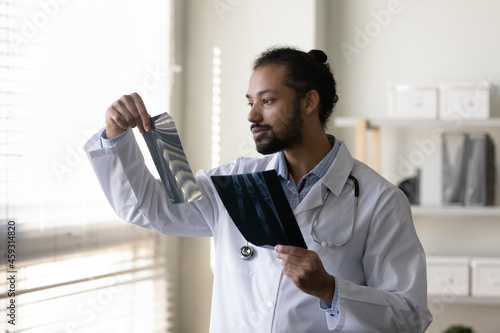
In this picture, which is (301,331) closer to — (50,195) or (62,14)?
(50,195)

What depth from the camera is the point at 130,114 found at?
4.53 feet

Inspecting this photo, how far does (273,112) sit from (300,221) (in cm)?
25

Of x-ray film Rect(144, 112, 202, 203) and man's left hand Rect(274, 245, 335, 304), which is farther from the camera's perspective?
x-ray film Rect(144, 112, 202, 203)

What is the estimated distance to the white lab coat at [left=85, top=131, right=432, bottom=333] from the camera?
130 centimetres

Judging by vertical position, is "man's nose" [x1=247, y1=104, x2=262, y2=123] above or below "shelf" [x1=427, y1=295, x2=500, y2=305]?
above

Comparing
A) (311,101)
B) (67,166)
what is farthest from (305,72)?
(67,166)

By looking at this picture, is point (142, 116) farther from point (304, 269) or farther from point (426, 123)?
point (426, 123)

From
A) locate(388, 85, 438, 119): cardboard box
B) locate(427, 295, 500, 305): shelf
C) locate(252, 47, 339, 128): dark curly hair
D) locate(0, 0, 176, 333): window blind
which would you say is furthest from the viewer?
locate(388, 85, 438, 119): cardboard box

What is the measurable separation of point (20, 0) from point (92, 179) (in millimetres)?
749

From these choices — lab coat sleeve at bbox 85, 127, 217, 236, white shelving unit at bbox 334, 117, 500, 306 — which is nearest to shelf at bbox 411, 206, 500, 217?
white shelving unit at bbox 334, 117, 500, 306

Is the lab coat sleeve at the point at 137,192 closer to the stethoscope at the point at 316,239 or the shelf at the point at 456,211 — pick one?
the stethoscope at the point at 316,239

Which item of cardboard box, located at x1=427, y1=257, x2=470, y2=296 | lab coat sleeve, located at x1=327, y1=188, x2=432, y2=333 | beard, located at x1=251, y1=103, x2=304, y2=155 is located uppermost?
beard, located at x1=251, y1=103, x2=304, y2=155

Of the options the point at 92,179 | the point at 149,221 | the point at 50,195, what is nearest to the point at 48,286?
the point at 50,195

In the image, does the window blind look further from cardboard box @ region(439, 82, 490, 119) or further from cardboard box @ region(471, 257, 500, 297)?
cardboard box @ region(471, 257, 500, 297)
